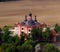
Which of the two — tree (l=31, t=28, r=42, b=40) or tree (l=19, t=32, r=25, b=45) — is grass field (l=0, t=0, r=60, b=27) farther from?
tree (l=31, t=28, r=42, b=40)

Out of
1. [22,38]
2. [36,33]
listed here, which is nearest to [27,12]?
[36,33]

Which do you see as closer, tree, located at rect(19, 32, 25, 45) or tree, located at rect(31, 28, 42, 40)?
tree, located at rect(19, 32, 25, 45)

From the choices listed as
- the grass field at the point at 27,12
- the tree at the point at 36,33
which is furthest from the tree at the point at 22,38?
the grass field at the point at 27,12

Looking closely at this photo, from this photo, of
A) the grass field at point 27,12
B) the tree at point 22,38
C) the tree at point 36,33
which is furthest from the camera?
the grass field at point 27,12

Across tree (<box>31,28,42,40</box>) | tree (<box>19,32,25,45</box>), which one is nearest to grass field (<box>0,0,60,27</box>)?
tree (<box>19,32,25,45</box>)

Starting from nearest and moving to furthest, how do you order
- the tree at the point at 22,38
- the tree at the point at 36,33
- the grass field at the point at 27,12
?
the tree at the point at 22,38 → the tree at the point at 36,33 → the grass field at the point at 27,12

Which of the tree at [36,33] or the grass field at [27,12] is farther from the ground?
the grass field at [27,12]

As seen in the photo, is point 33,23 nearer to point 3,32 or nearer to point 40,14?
point 3,32

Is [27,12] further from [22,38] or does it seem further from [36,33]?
[22,38]

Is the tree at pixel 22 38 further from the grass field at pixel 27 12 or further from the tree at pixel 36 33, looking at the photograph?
the grass field at pixel 27 12
